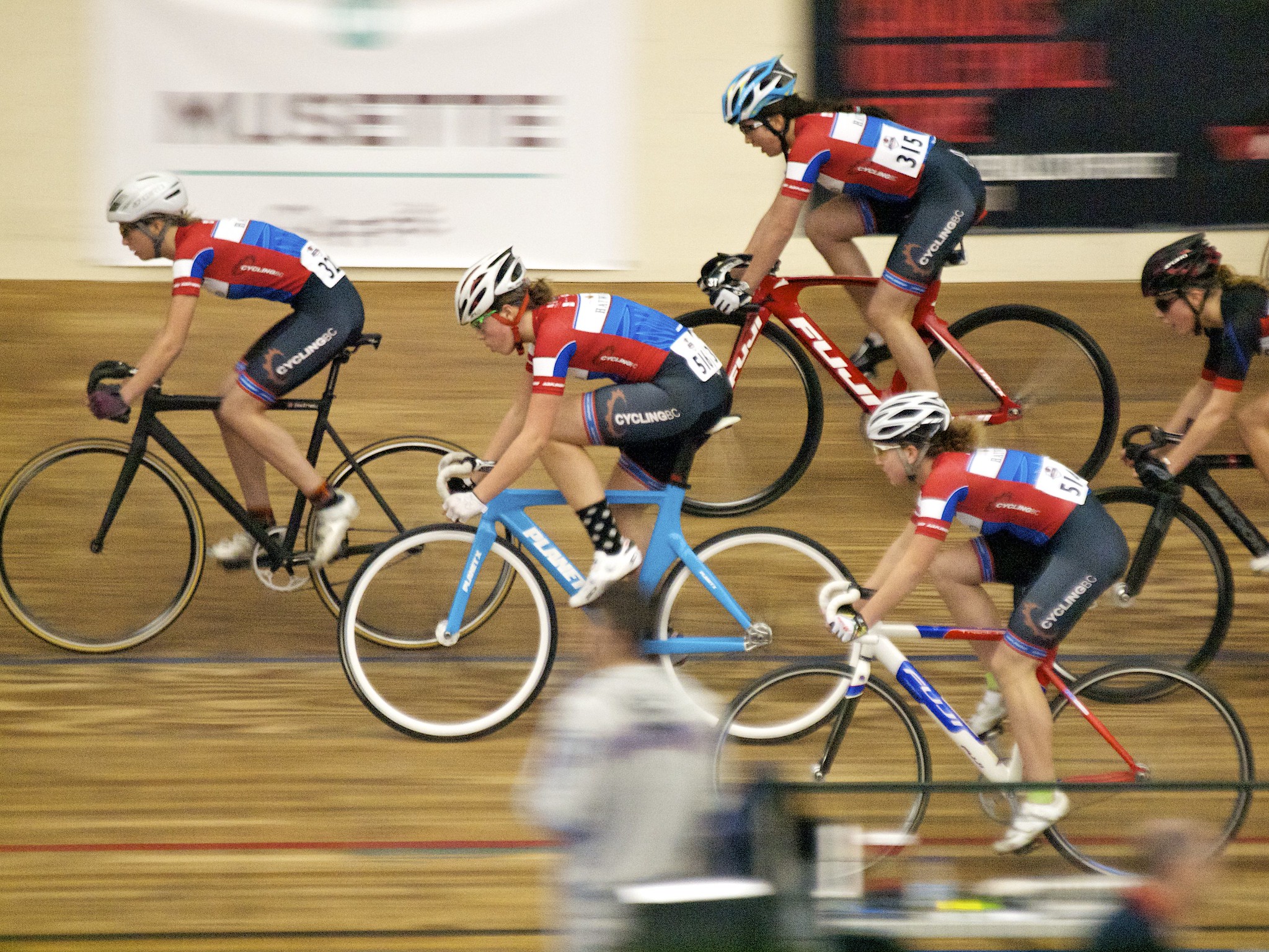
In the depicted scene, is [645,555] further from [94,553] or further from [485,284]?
[94,553]

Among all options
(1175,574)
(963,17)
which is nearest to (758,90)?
(1175,574)

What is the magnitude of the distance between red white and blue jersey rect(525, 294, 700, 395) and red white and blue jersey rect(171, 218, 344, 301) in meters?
1.19

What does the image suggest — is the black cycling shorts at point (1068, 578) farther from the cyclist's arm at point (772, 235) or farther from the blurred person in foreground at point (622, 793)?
the cyclist's arm at point (772, 235)

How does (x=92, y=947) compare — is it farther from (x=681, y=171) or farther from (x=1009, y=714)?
(x=681, y=171)

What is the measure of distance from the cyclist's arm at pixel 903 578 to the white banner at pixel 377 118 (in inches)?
205

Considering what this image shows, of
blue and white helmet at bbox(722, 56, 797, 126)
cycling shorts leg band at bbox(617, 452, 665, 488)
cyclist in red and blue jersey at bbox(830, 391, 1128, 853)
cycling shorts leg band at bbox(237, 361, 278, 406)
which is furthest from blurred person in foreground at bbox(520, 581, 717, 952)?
blue and white helmet at bbox(722, 56, 797, 126)

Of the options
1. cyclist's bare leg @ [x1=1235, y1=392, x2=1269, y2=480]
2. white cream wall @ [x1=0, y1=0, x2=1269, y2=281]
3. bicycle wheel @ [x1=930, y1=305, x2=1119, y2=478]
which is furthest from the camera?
white cream wall @ [x1=0, y1=0, x2=1269, y2=281]

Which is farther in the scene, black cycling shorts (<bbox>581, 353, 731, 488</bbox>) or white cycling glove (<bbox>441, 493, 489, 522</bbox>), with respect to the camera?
black cycling shorts (<bbox>581, 353, 731, 488</bbox>)

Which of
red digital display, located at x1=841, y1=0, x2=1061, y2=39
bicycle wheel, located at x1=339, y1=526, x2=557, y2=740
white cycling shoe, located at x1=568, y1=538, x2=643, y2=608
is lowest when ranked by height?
bicycle wheel, located at x1=339, y1=526, x2=557, y2=740

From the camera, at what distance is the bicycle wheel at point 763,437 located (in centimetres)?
632

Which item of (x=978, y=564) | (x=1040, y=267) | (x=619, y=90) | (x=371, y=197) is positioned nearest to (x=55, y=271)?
(x=371, y=197)

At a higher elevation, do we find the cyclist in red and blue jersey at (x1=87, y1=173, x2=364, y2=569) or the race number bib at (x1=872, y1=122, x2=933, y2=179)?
the race number bib at (x1=872, y1=122, x2=933, y2=179)

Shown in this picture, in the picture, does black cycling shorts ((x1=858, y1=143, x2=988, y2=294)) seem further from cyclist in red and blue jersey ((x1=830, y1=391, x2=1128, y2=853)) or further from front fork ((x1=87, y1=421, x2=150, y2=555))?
front fork ((x1=87, y1=421, x2=150, y2=555))

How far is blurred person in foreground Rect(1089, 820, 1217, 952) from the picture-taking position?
2.46 meters
